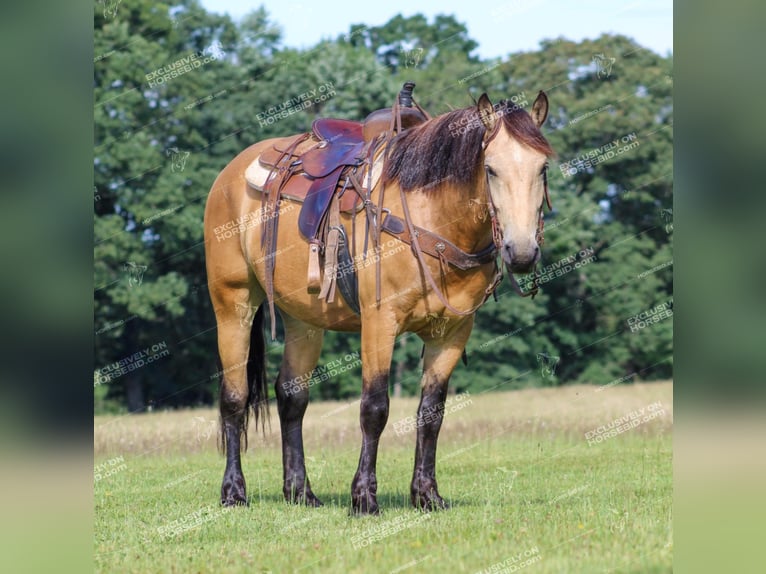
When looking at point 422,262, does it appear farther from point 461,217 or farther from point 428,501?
point 428,501

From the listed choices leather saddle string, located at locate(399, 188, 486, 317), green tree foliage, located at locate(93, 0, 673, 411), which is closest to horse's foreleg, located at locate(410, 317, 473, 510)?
leather saddle string, located at locate(399, 188, 486, 317)

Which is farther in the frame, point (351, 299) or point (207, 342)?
point (207, 342)

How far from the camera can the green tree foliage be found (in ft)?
92.7

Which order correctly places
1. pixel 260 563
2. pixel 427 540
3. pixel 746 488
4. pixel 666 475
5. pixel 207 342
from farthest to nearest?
pixel 207 342 < pixel 666 475 < pixel 427 540 < pixel 260 563 < pixel 746 488

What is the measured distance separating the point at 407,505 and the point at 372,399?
1284 mm

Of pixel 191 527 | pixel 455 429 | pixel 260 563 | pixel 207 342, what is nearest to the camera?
pixel 260 563

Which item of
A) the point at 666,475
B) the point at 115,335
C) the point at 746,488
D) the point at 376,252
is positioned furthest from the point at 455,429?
the point at 115,335

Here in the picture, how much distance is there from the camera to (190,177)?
93.6 ft

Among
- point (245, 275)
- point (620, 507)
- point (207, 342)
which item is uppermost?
point (245, 275)

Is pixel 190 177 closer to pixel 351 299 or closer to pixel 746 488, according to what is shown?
pixel 351 299

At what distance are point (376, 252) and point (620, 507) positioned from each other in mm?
2808

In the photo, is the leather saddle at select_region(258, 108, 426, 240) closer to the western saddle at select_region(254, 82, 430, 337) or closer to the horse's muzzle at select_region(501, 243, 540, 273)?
the western saddle at select_region(254, 82, 430, 337)

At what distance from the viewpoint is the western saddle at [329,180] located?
7922 millimetres

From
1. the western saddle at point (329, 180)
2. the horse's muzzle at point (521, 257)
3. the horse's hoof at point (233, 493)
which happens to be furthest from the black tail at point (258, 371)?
the horse's muzzle at point (521, 257)
